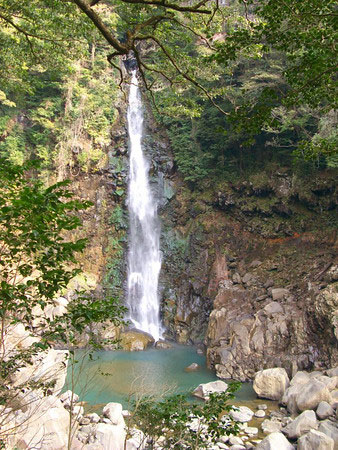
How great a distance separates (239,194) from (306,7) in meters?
14.5

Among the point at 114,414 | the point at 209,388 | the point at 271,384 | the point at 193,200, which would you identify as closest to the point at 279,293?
the point at 271,384

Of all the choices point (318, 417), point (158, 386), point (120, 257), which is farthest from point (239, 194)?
point (318, 417)

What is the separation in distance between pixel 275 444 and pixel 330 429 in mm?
1232

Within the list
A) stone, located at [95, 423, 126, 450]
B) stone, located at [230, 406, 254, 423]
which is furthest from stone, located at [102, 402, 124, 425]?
stone, located at [230, 406, 254, 423]

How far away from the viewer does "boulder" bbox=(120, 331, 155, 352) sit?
14.7m

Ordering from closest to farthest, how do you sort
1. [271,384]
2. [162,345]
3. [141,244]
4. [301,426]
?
[301,426], [271,384], [162,345], [141,244]

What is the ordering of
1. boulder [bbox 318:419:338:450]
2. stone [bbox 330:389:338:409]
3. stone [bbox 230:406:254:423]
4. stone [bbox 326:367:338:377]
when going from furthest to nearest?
stone [bbox 326:367:338:377]
stone [bbox 230:406:254:423]
stone [bbox 330:389:338:409]
boulder [bbox 318:419:338:450]

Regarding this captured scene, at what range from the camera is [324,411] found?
828 centimetres

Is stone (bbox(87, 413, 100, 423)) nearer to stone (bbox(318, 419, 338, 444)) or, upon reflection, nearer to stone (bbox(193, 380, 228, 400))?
stone (bbox(193, 380, 228, 400))

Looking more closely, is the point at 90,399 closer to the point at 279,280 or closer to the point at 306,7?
the point at 279,280

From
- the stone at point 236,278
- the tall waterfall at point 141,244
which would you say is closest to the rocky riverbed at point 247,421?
the stone at point 236,278

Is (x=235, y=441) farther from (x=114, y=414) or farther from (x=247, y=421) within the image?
(x=114, y=414)

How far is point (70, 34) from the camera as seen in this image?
310 inches

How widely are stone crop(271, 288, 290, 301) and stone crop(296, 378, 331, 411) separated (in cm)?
525
